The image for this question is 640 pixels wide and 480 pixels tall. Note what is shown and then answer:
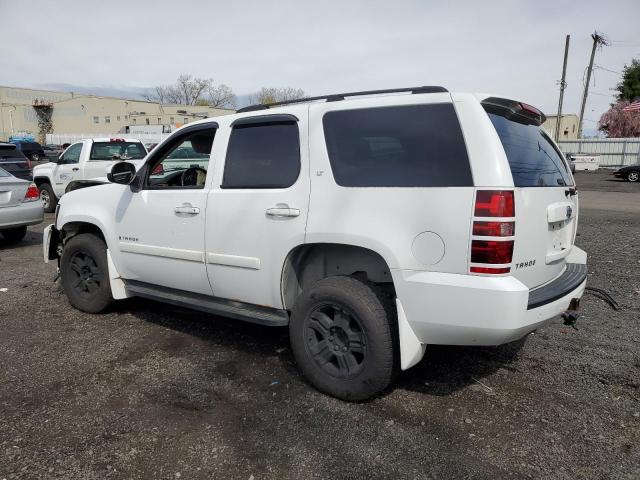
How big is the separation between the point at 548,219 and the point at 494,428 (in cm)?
131

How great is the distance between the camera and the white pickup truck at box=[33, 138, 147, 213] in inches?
471

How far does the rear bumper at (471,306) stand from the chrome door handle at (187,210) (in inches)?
71.0

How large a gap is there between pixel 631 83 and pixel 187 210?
180 ft

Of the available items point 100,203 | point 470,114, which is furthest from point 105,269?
point 470,114

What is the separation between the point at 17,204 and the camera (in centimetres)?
841

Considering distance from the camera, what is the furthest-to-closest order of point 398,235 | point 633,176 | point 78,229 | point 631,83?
point 631,83 → point 633,176 → point 78,229 → point 398,235

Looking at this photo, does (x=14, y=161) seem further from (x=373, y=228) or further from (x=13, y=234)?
(x=373, y=228)

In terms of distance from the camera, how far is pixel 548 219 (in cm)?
297

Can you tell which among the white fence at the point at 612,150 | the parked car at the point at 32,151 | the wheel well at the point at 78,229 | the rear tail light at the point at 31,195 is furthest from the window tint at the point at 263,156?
the parked car at the point at 32,151

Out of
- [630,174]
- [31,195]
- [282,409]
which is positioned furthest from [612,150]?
[282,409]

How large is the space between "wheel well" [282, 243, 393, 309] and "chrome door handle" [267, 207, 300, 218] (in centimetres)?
23

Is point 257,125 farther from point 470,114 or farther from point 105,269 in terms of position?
point 105,269

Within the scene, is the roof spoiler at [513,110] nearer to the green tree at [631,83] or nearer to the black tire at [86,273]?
the black tire at [86,273]

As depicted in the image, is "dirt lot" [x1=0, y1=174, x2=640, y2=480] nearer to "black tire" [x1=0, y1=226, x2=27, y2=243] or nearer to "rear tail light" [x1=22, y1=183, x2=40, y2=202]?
"rear tail light" [x1=22, y1=183, x2=40, y2=202]
